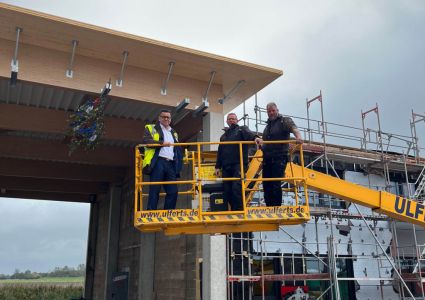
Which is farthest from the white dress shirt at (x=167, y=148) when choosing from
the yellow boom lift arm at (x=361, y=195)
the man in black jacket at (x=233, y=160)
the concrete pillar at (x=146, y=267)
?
the concrete pillar at (x=146, y=267)

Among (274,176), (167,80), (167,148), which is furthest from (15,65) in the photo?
(274,176)

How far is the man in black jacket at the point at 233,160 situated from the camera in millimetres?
6773

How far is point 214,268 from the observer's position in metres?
9.25

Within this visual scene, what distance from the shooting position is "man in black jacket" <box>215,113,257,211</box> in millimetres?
6773

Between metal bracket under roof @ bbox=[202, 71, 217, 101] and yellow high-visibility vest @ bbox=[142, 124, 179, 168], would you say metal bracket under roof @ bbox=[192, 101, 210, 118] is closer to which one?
metal bracket under roof @ bbox=[202, 71, 217, 101]

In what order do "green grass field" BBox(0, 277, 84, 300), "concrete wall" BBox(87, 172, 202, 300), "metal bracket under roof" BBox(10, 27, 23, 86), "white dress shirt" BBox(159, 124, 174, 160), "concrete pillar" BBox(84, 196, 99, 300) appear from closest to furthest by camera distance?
"white dress shirt" BBox(159, 124, 174, 160) → "metal bracket under roof" BBox(10, 27, 23, 86) → "concrete wall" BBox(87, 172, 202, 300) → "concrete pillar" BBox(84, 196, 99, 300) → "green grass field" BBox(0, 277, 84, 300)

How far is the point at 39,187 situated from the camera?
20734mm

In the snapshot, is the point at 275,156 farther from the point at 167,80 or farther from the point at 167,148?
the point at 167,80

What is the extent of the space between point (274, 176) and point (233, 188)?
79 cm

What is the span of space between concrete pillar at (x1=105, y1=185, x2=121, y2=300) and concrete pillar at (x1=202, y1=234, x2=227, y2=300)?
9.56 metres

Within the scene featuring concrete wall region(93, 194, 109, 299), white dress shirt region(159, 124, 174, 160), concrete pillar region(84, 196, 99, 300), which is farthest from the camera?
concrete pillar region(84, 196, 99, 300)

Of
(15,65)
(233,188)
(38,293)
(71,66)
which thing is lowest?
(38,293)

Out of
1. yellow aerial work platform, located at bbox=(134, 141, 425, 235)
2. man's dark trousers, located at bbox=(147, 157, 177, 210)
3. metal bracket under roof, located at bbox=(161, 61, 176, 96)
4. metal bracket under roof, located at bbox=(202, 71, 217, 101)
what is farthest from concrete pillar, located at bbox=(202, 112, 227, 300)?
metal bracket under roof, located at bbox=(161, 61, 176, 96)

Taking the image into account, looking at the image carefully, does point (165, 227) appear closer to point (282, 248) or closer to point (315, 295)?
point (282, 248)
